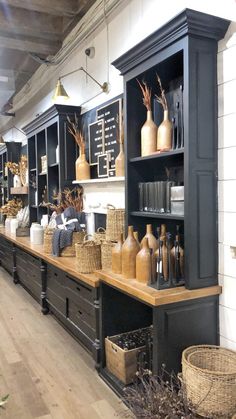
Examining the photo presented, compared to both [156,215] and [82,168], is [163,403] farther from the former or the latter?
[82,168]

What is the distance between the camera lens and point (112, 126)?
3580 mm

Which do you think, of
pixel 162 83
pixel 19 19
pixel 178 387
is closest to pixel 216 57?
pixel 162 83

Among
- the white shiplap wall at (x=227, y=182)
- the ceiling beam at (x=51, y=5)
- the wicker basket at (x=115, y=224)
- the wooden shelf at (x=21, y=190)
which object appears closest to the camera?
the white shiplap wall at (x=227, y=182)

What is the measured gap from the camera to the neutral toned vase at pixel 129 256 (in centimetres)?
246

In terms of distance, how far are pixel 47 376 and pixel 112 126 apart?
2371mm

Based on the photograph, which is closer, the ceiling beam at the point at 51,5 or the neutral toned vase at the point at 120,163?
the neutral toned vase at the point at 120,163

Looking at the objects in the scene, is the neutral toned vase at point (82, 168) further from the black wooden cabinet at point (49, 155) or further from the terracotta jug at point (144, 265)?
the terracotta jug at point (144, 265)

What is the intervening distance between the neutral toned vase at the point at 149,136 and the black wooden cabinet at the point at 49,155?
75.3 inches

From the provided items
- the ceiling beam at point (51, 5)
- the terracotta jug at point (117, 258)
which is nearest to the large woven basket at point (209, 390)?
the terracotta jug at point (117, 258)

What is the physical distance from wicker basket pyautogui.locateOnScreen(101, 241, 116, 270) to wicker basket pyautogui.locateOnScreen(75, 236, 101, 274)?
78 mm

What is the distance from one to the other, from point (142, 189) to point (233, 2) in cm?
135

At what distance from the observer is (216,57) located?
2221 mm

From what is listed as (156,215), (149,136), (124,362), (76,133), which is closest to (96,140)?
(76,133)

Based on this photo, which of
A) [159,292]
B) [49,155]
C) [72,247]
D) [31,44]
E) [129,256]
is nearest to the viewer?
[159,292]
